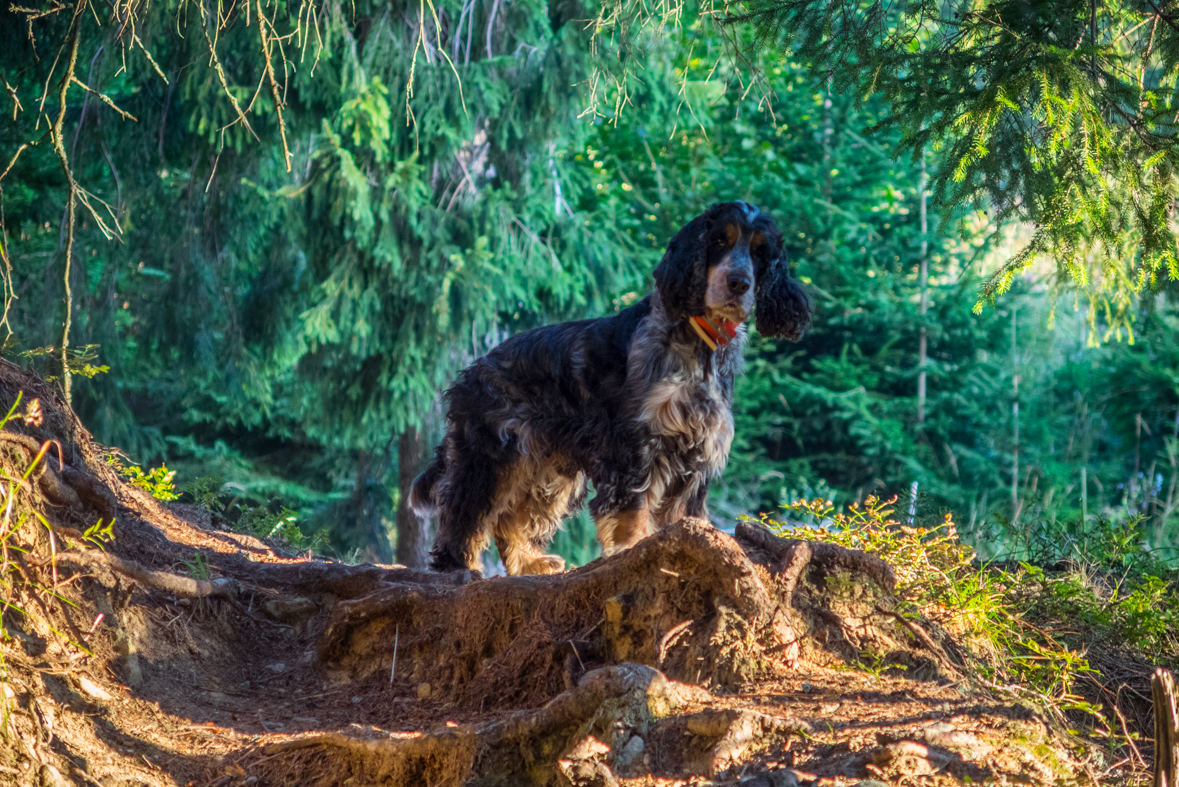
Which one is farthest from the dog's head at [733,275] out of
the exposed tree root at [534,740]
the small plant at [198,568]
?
the small plant at [198,568]

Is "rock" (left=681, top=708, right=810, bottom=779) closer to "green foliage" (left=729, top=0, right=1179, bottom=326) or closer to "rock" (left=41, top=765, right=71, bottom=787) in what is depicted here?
"rock" (left=41, top=765, right=71, bottom=787)

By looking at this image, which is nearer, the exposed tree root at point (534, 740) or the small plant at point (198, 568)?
the exposed tree root at point (534, 740)

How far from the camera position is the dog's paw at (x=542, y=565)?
584 centimetres

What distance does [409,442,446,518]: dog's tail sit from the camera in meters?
6.02

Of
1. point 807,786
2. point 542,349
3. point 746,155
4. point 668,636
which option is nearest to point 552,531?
point 542,349

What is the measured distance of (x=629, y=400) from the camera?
5047 millimetres

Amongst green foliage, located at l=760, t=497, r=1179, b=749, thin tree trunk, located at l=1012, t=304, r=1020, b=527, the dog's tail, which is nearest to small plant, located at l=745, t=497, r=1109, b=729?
green foliage, located at l=760, t=497, r=1179, b=749

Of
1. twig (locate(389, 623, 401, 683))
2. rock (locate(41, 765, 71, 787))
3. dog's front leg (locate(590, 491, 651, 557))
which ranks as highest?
rock (locate(41, 765, 71, 787))

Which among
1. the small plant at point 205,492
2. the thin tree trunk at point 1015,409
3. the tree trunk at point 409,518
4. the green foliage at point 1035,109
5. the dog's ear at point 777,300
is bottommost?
the tree trunk at point 409,518

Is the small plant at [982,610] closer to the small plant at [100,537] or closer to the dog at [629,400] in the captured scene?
the dog at [629,400]

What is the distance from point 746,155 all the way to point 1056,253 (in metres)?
12.7

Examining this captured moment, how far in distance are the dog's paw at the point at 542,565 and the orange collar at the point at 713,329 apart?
1.74 metres

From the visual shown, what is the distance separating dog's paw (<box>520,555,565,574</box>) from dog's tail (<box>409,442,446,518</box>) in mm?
678

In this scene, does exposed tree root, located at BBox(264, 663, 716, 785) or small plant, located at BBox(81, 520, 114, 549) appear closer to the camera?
exposed tree root, located at BBox(264, 663, 716, 785)
